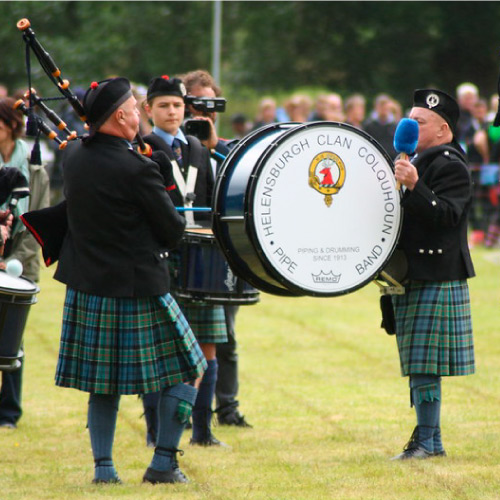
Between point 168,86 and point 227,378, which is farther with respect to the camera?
point 227,378

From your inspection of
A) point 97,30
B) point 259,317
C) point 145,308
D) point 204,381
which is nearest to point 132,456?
point 204,381

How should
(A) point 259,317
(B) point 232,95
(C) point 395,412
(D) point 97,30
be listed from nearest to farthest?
(C) point 395,412 → (A) point 259,317 → (D) point 97,30 → (B) point 232,95

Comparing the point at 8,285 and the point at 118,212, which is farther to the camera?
the point at 8,285

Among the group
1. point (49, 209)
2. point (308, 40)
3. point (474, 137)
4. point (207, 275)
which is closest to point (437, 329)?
point (207, 275)

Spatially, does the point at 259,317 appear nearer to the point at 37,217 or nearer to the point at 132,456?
the point at 132,456

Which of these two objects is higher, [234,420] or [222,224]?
[222,224]

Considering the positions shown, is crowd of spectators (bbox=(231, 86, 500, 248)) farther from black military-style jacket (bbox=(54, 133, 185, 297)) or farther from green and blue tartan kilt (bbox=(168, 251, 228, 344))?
black military-style jacket (bbox=(54, 133, 185, 297))

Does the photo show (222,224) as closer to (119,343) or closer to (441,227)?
(119,343)

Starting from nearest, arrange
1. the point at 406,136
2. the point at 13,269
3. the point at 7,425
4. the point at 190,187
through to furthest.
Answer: the point at 406,136 → the point at 13,269 → the point at 190,187 → the point at 7,425

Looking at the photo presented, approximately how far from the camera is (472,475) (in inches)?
208

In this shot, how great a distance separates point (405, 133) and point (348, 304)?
6.55 m

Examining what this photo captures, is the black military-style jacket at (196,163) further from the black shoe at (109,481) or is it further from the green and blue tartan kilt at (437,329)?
the black shoe at (109,481)

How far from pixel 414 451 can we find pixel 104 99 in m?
2.22

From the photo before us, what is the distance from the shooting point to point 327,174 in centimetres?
480
